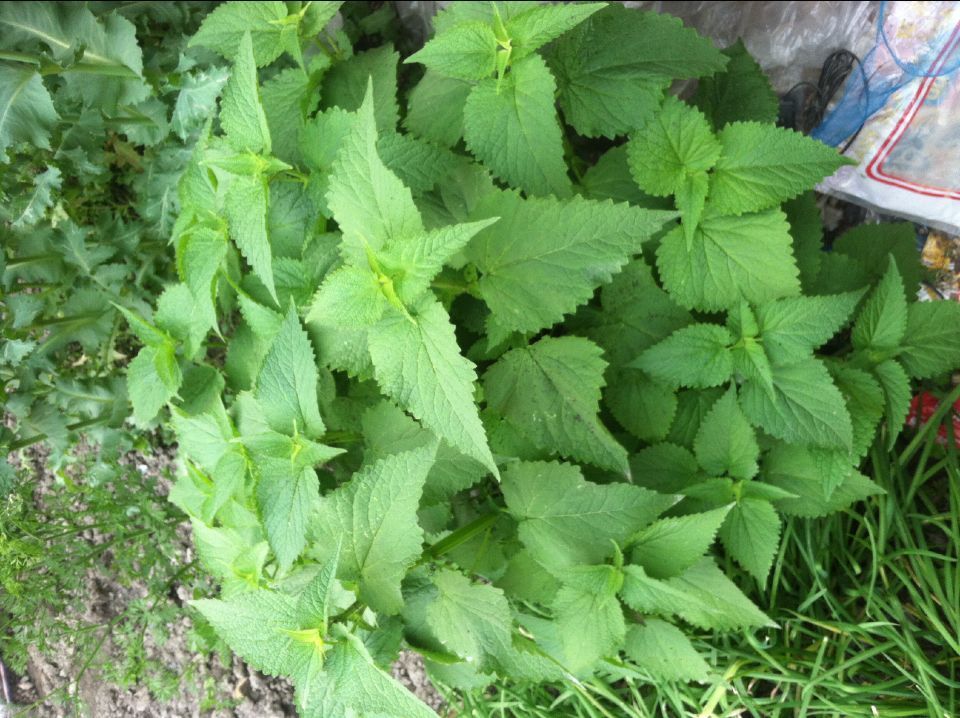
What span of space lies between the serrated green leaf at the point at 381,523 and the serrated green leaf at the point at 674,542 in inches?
14.4

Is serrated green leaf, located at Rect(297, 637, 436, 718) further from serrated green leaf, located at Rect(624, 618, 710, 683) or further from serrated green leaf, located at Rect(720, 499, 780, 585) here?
serrated green leaf, located at Rect(720, 499, 780, 585)

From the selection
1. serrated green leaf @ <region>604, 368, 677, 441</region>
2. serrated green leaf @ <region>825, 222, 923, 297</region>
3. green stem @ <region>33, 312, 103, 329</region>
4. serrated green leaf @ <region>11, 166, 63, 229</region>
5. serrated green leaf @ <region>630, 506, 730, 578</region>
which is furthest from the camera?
green stem @ <region>33, 312, 103, 329</region>

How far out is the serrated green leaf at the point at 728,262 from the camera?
4.08 feet

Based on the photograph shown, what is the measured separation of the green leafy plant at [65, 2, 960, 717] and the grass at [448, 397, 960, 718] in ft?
0.40

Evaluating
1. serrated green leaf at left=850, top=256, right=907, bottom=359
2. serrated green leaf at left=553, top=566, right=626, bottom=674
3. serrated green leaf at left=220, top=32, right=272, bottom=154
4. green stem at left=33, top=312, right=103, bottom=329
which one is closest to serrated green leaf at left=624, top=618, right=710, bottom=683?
serrated green leaf at left=553, top=566, right=626, bottom=674


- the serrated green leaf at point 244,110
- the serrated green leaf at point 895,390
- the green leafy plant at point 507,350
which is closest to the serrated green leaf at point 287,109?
the green leafy plant at point 507,350

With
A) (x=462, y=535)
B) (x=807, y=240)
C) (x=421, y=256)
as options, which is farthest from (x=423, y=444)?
(x=807, y=240)

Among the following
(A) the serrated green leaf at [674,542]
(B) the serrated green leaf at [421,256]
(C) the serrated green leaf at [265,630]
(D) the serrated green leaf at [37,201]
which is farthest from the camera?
(D) the serrated green leaf at [37,201]

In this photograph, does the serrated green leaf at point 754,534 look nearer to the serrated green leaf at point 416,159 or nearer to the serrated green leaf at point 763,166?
the serrated green leaf at point 763,166

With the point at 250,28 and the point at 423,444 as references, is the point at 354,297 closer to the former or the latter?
the point at 423,444

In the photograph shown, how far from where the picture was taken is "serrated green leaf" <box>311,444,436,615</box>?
102cm

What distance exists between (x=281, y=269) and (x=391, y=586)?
0.54 m

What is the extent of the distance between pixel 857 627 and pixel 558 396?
0.73 meters

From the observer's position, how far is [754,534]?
4.21ft
